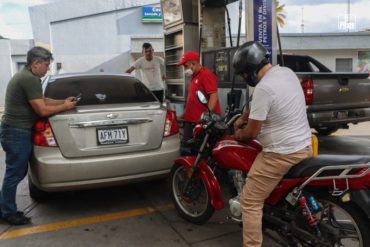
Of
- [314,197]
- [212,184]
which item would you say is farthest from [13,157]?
[314,197]

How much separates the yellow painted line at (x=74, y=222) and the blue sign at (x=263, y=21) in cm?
236

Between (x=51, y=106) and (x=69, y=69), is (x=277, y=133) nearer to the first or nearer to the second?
(x=51, y=106)

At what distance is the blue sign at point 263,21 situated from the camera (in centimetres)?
466

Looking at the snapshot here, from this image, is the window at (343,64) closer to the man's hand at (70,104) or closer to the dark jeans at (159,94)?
the dark jeans at (159,94)

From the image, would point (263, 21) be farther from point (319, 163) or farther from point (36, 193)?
point (36, 193)

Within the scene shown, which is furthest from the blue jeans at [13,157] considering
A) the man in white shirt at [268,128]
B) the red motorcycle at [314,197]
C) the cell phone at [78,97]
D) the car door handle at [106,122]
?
the man in white shirt at [268,128]

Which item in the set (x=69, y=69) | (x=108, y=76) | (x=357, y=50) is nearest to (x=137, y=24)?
(x=69, y=69)

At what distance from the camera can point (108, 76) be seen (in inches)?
192

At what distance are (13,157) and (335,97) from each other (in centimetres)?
468

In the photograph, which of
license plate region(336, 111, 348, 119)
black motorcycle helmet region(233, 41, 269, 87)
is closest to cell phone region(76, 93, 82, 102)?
black motorcycle helmet region(233, 41, 269, 87)

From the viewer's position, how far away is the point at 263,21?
15.5 ft

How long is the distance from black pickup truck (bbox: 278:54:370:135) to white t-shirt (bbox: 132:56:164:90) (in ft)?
9.83

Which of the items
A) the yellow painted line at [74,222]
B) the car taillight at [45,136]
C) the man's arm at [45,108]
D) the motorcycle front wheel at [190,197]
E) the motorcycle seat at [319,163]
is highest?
the man's arm at [45,108]

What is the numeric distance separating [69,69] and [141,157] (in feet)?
53.9
